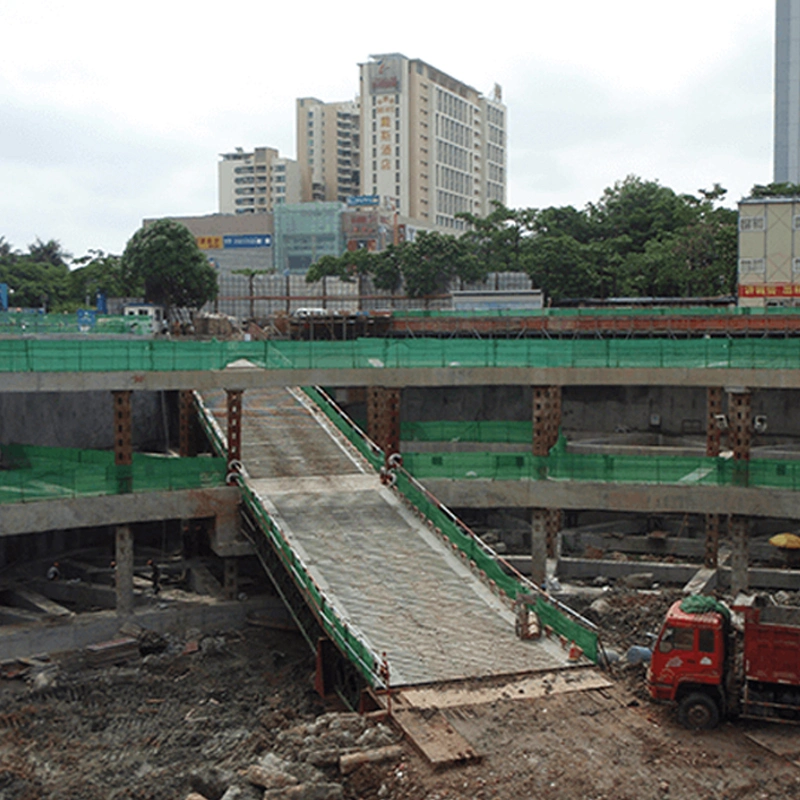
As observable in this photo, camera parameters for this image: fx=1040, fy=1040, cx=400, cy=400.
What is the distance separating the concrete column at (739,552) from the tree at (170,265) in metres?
53.6

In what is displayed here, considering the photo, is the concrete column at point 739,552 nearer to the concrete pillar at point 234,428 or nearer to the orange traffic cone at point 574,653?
the orange traffic cone at point 574,653

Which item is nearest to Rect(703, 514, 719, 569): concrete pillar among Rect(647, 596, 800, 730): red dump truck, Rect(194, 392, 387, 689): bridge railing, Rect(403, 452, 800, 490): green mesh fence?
Rect(403, 452, 800, 490): green mesh fence

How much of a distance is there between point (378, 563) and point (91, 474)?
37.1 ft

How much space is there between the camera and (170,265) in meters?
82.3

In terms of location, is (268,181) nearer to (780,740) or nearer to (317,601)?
(317,601)

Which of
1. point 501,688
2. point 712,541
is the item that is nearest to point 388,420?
point 712,541

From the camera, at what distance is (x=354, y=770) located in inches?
852

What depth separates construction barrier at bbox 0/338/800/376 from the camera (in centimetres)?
3781

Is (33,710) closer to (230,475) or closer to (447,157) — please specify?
(230,475)

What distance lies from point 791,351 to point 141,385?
988 inches

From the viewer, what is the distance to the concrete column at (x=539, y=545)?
42594 mm

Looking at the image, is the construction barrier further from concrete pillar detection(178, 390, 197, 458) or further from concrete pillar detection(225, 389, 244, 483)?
concrete pillar detection(178, 390, 197, 458)

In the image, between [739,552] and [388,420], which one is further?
[388,420]

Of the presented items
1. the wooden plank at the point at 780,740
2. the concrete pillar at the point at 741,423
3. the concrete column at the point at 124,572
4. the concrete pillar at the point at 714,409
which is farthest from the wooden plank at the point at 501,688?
the concrete pillar at the point at 714,409
